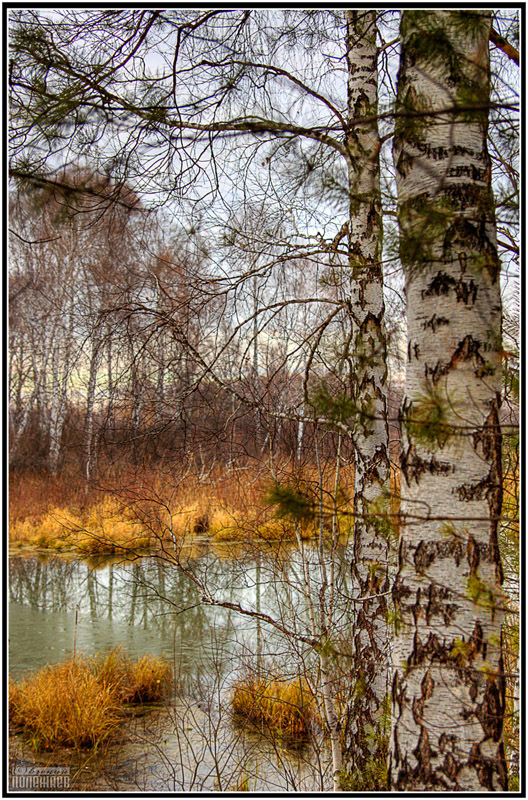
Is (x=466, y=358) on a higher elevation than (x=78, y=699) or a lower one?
higher

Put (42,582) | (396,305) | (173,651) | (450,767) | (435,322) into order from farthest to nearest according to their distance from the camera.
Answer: (42,582) → (173,651) → (396,305) → (435,322) → (450,767)

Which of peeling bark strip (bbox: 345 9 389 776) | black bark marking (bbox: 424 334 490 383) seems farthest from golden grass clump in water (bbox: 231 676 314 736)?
black bark marking (bbox: 424 334 490 383)

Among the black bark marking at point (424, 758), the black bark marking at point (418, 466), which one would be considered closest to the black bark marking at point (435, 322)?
the black bark marking at point (418, 466)

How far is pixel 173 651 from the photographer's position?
5062 mm

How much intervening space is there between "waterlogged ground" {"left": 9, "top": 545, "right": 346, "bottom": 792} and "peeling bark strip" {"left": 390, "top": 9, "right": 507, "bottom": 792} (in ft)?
3.62

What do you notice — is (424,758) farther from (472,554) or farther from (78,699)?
(78,699)

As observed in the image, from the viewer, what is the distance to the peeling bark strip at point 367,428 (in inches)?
102

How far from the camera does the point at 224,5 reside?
2.43 m

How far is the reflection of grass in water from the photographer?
397 cm

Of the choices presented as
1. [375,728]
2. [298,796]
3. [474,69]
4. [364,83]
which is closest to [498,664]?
[298,796]

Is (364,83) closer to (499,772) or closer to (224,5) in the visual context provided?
(224,5)

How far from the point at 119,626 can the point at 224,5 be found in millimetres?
5844

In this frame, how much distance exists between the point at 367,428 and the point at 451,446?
1.35m

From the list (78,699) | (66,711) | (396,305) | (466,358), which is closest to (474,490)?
(466,358)
